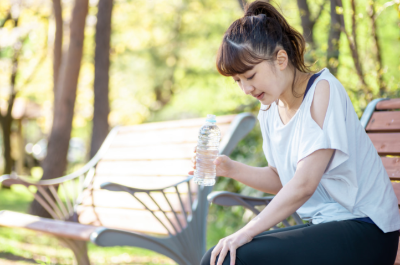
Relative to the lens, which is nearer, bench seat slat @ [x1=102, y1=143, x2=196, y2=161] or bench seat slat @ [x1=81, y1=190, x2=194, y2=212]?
bench seat slat @ [x1=81, y1=190, x2=194, y2=212]

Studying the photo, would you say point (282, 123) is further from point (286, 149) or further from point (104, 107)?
point (104, 107)

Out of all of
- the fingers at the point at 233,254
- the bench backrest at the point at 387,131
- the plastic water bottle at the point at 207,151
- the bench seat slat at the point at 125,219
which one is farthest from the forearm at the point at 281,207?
the bench seat slat at the point at 125,219

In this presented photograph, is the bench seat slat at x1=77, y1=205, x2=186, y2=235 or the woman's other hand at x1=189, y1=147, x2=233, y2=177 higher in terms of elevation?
the woman's other hand at x1=189, y1=147, x2=233, y2=177

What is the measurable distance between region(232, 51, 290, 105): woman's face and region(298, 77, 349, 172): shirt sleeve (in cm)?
18

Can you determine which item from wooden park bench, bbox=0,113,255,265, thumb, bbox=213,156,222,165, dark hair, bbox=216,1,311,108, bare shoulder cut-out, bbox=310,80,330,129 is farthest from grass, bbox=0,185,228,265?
bare shoulder cut-out, bbox=310,80,330,129

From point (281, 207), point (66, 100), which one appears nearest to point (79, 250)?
point (281, 207)

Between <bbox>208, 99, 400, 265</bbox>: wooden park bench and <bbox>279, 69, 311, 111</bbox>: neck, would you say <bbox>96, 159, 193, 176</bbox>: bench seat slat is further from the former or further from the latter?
<bbox>279, 69, 311, 111</bbox>: neck

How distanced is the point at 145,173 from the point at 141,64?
1556 centimetres

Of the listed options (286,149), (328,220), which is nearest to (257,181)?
(286,149)

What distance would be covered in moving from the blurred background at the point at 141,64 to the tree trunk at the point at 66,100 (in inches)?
0.6

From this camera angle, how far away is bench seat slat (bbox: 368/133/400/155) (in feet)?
7.66

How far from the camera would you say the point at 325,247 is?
5.17 feet

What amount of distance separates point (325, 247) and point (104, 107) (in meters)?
5.27

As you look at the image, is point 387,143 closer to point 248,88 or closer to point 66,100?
Result: point 248,88
